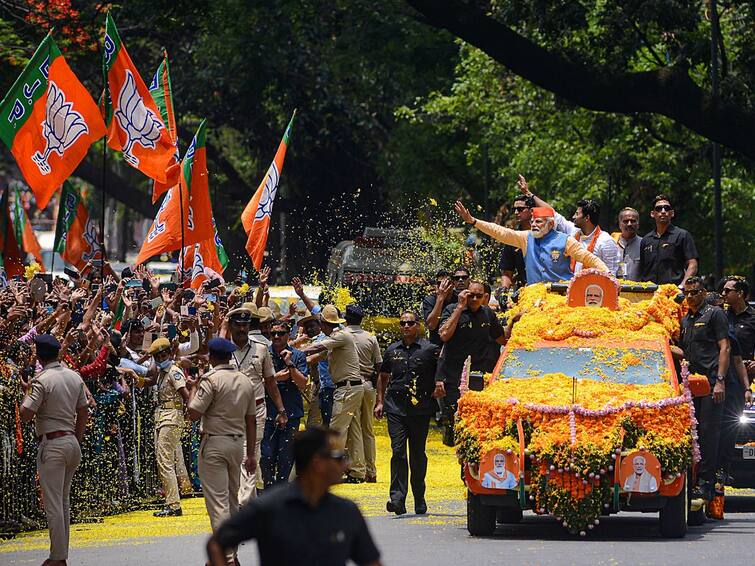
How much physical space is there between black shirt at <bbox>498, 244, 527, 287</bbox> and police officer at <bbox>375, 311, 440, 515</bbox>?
200 centimetres

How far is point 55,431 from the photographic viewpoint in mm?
13148

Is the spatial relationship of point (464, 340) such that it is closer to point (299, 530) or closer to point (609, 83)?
point (609, 83)

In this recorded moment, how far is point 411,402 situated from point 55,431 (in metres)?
4.78

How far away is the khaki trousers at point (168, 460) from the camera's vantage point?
56.1ft

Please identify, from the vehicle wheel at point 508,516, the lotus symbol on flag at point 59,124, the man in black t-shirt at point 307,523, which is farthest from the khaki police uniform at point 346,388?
the man in black t-shirt at point 307,523

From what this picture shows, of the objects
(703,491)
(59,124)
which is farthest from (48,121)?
(703,491)

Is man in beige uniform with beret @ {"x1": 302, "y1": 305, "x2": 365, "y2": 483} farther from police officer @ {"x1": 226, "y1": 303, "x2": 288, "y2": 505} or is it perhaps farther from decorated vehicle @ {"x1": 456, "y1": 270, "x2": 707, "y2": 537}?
decorated vehicle @ {"x1": 456, "y1": 270, "x2": 707, "y2": 537}

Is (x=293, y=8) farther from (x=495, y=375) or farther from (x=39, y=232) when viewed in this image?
(x=39, y=232)

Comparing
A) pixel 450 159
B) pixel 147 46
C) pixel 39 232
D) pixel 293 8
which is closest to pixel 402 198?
pixel 450 159

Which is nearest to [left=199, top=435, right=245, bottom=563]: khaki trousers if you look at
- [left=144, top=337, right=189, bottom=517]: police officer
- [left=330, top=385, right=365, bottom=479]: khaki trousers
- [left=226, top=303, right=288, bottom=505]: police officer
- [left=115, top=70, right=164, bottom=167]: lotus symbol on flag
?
[left=226, top=303, right=288, bottom=505]: police officer

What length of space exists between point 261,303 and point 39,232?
121 metres

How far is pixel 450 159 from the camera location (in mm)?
43812

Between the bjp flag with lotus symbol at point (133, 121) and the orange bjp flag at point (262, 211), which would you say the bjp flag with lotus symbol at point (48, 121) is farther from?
the orange bjp flag at point (262, 211)

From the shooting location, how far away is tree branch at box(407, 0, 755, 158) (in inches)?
942
